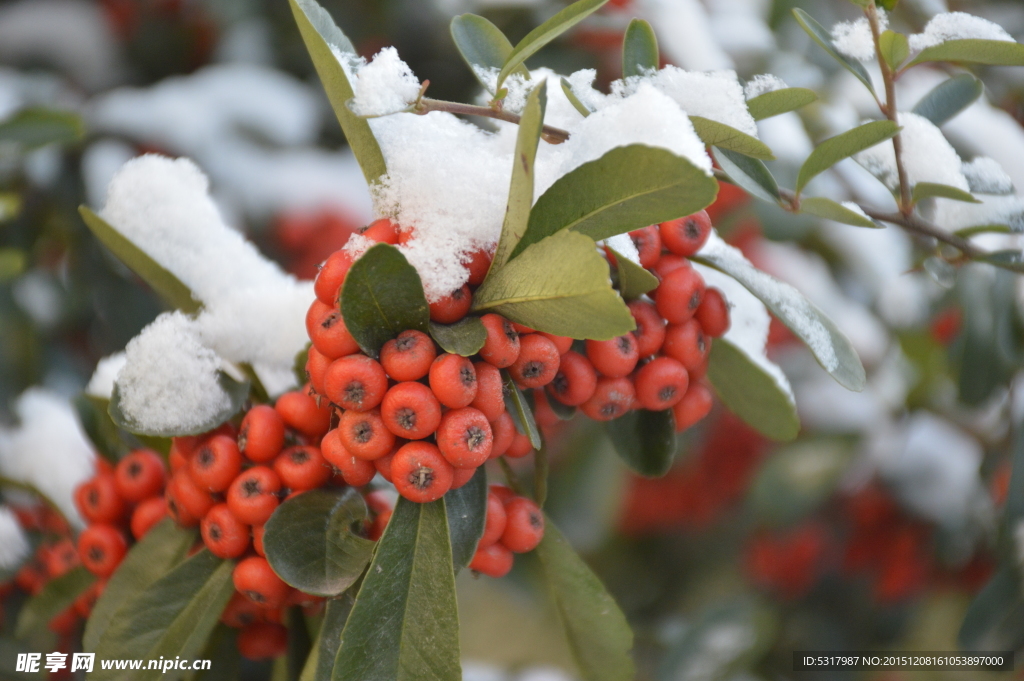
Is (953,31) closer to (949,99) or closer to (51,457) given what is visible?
(949,99)

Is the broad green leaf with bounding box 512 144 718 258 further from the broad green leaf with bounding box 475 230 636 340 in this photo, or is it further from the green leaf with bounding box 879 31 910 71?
the green leaf with bounding box 879 31 910 71

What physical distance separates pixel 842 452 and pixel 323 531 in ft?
5.81

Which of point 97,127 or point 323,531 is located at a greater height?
point 323,531

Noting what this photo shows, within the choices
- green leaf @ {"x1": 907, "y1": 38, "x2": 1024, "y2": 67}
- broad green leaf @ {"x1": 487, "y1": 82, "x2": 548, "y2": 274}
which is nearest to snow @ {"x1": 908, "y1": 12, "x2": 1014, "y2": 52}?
green leaf @ {"x1": 907, "y1": 38, "x2": 1024, "y2": 67}

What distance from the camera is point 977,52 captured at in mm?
901

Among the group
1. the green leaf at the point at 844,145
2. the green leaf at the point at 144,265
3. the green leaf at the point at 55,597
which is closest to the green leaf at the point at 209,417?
the green leaf at the point at 144,265

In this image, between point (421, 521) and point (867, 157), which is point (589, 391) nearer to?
point (421, 521)

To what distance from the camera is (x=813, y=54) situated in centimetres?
202

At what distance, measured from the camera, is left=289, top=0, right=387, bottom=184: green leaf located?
74cm

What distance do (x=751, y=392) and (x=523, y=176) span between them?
51 cm

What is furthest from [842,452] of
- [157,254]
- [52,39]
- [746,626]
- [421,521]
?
[52,39]

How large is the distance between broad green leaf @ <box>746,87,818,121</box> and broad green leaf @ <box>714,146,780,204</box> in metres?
0.05

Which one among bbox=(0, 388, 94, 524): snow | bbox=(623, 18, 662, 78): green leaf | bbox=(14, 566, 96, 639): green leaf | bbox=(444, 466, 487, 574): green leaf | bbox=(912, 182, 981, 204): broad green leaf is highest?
bbox=(623, 18, 662, 78): green leaf

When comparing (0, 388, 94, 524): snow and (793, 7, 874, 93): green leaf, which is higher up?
(793, 7, 874, 93): green leaf
